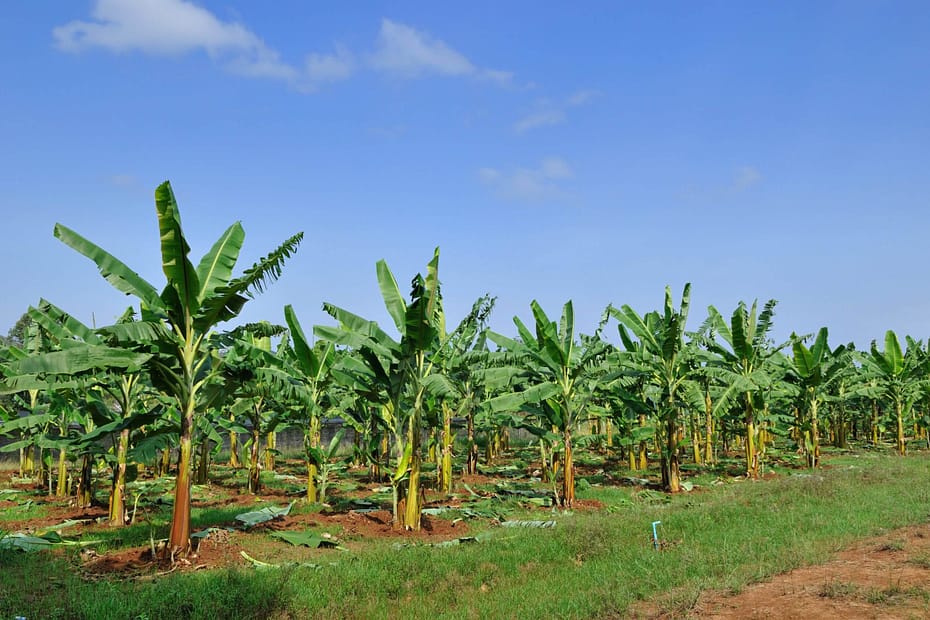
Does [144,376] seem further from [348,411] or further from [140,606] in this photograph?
[348,411]

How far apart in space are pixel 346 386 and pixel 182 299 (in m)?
6.66

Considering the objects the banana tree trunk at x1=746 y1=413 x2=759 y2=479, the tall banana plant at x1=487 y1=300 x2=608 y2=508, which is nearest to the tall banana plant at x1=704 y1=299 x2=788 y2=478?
the banana tree trunk at x1=746 y1=413 x2=759 y2=479

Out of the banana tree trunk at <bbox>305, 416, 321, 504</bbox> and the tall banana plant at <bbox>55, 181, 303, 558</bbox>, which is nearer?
the tall banana plant at <bbox>55, 181, 303, 558</bbox>

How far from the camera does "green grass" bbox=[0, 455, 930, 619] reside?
7.54m

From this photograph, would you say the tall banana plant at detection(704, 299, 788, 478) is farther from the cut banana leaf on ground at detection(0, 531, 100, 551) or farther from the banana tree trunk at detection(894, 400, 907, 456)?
the cut banana leaf on ground at detection(0, 531, 100, 551)

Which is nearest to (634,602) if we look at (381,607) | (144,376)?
(381,607)

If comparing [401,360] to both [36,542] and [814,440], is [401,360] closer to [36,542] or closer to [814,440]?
[36,542]

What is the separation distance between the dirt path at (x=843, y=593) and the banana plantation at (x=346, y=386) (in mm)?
6514

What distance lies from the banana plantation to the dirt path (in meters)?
6.51

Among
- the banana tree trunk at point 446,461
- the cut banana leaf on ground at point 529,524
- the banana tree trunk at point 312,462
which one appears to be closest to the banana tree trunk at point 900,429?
the banana tree trunk at point 446,461

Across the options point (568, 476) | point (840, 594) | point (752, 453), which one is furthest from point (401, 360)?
point (752, 453)

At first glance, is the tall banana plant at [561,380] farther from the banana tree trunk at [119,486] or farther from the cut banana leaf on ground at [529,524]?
the banana tree trunk at [119,486]

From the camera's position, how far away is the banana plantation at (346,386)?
9797 millimetres

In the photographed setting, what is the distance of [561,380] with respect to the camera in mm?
16391
